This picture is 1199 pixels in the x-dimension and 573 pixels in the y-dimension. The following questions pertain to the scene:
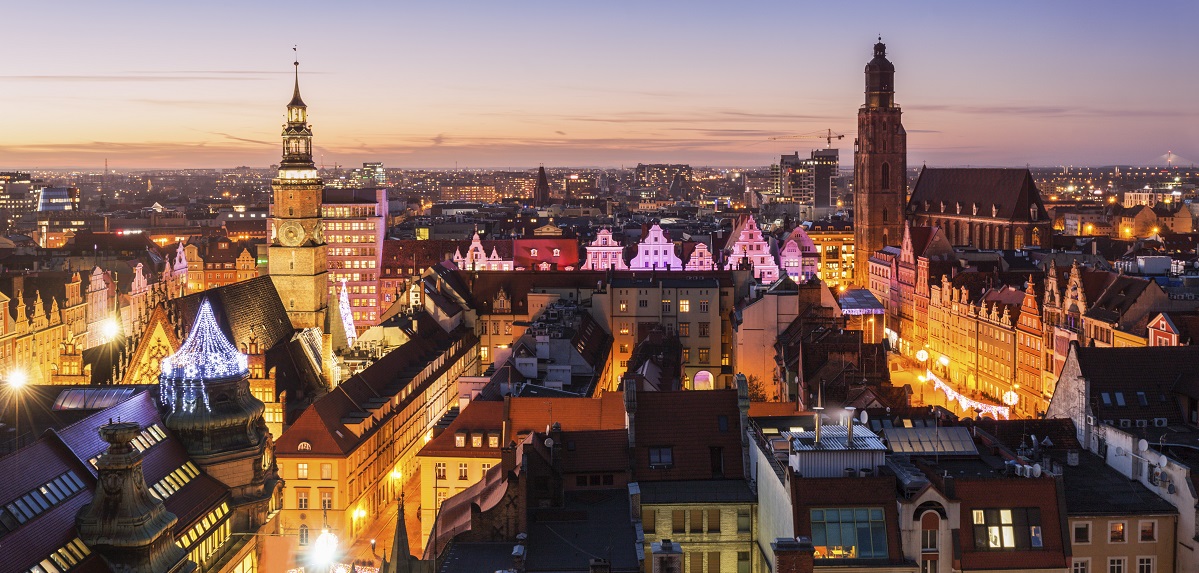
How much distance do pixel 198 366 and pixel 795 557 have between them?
99.9ft

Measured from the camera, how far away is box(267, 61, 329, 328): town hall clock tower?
8744 centimetres

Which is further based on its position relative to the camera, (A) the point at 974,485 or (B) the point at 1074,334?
(B) the point at 1074,334

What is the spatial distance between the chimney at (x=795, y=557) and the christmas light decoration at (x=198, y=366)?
29504 mm

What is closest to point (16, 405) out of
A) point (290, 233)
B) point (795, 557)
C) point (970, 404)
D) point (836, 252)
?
point (795, 557)

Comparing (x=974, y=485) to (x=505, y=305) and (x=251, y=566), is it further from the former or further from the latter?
(x=505, y=305)

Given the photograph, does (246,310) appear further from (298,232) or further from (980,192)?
(980,192)

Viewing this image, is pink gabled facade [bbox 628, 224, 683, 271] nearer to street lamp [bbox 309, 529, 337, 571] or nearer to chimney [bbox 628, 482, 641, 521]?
chimney [bbox 628, 482, 641, 521]

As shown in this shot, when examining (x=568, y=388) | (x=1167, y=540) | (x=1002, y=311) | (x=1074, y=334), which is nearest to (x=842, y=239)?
(x=1002, y=311)

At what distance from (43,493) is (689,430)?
71.7ft

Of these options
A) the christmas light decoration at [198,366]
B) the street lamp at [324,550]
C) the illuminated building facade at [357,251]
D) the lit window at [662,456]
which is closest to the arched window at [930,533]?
the lit window at [662,456]

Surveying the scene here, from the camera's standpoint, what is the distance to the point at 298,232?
293 ft

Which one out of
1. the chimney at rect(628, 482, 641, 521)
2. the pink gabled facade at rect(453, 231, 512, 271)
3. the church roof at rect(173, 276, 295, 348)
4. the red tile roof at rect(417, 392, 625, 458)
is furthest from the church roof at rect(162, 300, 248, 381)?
the pink gabled facade at rect(453, 231, 512, 271)

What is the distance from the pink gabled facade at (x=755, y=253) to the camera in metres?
125

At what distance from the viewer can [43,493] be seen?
38562 mm
